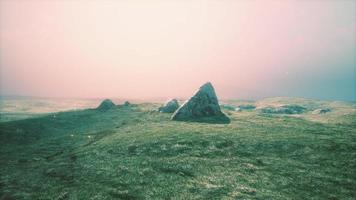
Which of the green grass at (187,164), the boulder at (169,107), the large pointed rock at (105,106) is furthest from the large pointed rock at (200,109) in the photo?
the large pointed rock at (105,106)

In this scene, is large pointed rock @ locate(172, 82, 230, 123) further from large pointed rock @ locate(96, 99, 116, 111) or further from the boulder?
large pointed rock @ locate(96, 99, 116, 111)

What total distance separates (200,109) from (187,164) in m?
A: 33.7

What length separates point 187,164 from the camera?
31781 millimetres

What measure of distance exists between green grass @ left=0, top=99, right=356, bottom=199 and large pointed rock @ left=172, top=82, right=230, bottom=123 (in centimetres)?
1237

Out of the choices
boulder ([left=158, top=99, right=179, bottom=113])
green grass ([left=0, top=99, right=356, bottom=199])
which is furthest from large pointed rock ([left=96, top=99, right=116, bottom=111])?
green grass ([left=0, top=99, right=356, bottom=199])

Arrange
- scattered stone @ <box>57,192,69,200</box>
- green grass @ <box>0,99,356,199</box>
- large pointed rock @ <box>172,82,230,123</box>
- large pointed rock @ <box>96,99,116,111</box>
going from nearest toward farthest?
scattered stone @ <box>57,192,69,200</box>
green grass @ <box>0,99,356,199</box>
large pointed rock @ <box>172,82,230,123</box>
large pointed rock @ <box>96,99,116,111</box>

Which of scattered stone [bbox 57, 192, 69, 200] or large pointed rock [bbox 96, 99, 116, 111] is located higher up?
large pointed rock [bbox 96, 99, 116, 111]

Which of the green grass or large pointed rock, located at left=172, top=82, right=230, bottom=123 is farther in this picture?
large pointed rock, located at left=172, top=82, right=230, bottom=123

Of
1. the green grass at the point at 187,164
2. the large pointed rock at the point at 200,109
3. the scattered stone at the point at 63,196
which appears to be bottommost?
the scattered stone at the point at 63,196

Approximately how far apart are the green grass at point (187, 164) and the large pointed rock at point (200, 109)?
487 inches

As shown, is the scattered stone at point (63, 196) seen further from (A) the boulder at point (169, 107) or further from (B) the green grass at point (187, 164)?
(A) the boulder at point (169, 107)

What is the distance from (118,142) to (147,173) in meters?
15.4

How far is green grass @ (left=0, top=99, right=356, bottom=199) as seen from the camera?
24.5 meters

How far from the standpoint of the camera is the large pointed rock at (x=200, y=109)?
63875 millimetres
